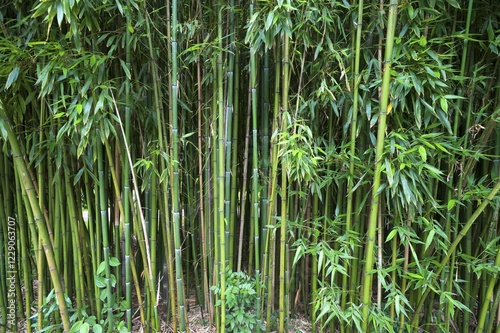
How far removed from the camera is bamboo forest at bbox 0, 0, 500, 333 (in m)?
1.66

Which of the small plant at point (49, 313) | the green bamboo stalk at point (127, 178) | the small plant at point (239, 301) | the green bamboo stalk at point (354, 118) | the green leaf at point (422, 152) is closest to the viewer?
the green leaf at point (422, 152)

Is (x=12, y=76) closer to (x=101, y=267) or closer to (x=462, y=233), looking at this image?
(x=101, y=267)

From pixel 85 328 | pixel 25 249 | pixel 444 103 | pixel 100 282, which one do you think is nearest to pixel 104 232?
pixel 100 282

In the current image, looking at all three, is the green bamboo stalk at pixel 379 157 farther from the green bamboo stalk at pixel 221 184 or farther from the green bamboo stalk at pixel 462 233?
the green bamboo stalk at pixel 221 184

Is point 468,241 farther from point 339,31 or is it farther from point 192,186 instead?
point 192,186

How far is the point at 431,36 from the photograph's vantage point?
1777 mm

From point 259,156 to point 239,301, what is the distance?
0.86 meters

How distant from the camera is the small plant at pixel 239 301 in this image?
6.09 ft

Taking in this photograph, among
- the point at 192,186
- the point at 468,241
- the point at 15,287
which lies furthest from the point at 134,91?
the point at 468,241

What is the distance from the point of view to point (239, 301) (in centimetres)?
195

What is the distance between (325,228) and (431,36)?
3.76 feet

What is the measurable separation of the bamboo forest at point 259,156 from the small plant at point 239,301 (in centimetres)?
1

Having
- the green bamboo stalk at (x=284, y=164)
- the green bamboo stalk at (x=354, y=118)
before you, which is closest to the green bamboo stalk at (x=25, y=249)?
the green bamboo stalk at (x=284, y=164)

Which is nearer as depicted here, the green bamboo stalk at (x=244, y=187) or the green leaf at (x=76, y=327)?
the green leaf at (x=76, y=327)
